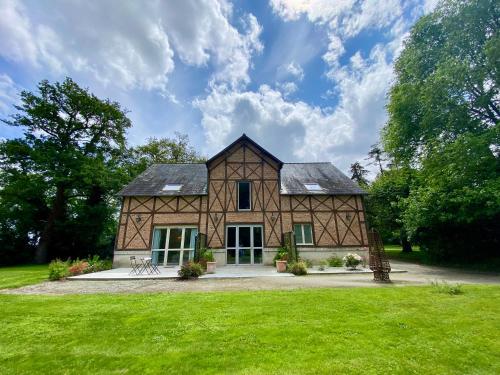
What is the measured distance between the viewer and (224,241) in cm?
1300

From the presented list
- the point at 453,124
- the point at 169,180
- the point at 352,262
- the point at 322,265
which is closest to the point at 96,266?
the point at 169,180

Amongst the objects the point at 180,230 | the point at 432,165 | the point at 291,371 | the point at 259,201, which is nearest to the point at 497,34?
the point at 432,165

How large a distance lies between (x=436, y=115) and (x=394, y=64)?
484 cm

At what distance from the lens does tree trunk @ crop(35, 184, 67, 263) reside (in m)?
17.7

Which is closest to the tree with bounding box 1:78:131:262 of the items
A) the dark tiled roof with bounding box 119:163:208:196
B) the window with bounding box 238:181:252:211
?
the dark tiled roof with bounding box 119:163:208:196


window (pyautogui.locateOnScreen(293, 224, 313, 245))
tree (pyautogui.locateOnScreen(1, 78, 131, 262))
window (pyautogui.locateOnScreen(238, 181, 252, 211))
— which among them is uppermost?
tree (pyautogui.locateOnScreen(1, 78, 131, 262))

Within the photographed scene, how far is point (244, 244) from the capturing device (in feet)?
42.9

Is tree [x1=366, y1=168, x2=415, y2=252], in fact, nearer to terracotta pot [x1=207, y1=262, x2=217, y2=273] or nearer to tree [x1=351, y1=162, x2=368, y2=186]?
tree [x1=351, y1=162, x2=368, y2=186]

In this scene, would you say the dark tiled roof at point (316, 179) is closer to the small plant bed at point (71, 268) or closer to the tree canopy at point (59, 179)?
the small plant bed at point (71, 268)

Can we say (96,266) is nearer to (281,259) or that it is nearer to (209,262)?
(209,262)

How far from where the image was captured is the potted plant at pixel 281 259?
34.5ft

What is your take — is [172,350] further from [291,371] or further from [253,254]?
[253,254]

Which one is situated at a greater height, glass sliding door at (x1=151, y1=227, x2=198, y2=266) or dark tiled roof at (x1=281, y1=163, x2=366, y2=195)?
dark tiled roof at (x1=281, y1=163, x2=366, y2=195)

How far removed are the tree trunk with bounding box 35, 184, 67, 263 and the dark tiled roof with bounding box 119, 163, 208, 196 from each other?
9.27 metres
